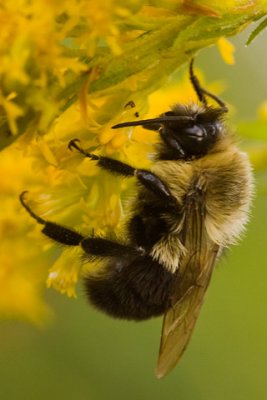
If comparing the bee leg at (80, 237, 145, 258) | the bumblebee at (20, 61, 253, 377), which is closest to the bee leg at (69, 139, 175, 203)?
the bumblebee at (20, 61, 253, 377)

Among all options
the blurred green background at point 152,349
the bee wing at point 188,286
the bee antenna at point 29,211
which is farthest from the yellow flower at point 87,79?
the blurred green background at point 152,349

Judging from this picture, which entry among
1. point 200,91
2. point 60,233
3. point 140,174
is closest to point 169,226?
point 140,174

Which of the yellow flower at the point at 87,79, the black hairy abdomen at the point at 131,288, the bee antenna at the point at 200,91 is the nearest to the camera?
the yellow flower at the point at 87,79

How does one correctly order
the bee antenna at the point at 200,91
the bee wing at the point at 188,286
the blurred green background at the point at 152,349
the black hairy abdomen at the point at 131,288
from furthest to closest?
the blurred green background at the point at 152,349 → the bee antenna at the point at 200,91 → the black hairy abdomen at the point at 131,288 → the bee wing at the point at 188,286

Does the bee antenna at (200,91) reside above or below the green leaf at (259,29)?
below

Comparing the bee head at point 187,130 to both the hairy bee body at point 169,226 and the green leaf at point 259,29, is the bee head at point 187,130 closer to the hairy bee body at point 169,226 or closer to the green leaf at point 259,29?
the hairy bee body at point 169,226

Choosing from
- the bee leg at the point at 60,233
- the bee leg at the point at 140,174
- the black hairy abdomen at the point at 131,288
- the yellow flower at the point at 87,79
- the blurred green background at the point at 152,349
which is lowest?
the blurred green background at the point at 152,349

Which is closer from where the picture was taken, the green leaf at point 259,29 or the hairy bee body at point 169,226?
the green leaf at point 259,29
